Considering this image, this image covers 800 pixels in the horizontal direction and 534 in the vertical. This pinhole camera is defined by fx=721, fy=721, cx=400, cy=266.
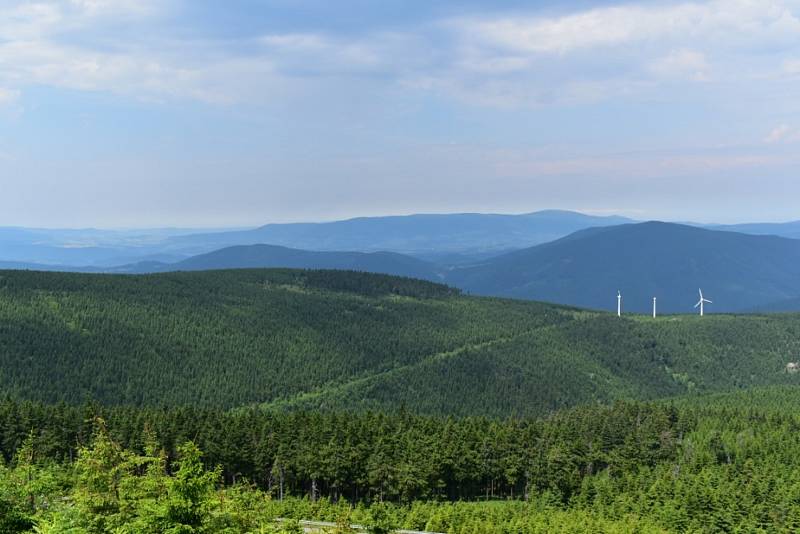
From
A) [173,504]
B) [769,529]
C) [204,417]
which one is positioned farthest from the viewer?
[204,417]

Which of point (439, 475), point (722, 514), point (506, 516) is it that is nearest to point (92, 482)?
point (506, 516)

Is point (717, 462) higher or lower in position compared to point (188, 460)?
lower

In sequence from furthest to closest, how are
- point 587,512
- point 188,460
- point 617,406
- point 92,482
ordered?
point 617,406 < point 587,512 < point 92,482 < point 188,460

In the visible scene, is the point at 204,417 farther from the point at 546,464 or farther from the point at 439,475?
the point at 546,464

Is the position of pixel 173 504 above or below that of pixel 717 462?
above

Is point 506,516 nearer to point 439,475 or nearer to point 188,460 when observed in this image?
point 439,475

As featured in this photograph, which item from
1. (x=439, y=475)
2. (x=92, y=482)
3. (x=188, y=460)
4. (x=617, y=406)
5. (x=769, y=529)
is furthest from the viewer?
(x=617, y=406)

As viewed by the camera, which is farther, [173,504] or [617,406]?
[617,406]

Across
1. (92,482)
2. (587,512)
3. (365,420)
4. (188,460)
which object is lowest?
(587,512)

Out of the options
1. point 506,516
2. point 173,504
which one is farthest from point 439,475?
point 173,504
